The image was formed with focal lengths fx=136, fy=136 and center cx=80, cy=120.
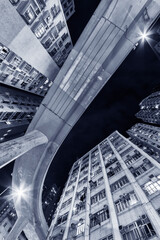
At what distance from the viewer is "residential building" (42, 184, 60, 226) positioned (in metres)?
67.2

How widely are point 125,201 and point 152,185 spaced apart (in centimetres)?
404

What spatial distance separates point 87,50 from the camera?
11.7m

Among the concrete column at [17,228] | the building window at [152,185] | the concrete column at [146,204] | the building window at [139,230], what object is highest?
the building window at [152,185]

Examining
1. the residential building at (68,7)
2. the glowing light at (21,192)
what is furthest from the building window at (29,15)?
the glowing light at (21,192)

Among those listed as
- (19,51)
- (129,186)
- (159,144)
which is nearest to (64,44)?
(19,51)

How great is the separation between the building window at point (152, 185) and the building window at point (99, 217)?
5974 mm

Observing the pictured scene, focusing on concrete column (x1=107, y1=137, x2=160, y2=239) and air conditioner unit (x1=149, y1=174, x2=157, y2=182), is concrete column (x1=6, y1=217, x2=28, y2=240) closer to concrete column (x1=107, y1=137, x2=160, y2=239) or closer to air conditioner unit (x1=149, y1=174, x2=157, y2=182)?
concrete column (x1=107, y1=137, x2=160, y2=239)

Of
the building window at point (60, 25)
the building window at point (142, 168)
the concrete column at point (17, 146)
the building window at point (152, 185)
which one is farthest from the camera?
the building window at point (60, 25)

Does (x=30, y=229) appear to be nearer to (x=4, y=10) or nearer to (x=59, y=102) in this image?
(x=59, y=102)

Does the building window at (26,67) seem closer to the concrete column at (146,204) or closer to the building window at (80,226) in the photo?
the concrete column at (146,204)

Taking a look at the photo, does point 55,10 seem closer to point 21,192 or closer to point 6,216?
point 21,192

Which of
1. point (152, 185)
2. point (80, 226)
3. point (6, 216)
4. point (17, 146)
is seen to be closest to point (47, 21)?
point (17, 146)

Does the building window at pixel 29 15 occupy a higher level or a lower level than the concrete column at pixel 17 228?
higher

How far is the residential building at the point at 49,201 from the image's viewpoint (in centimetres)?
6719
